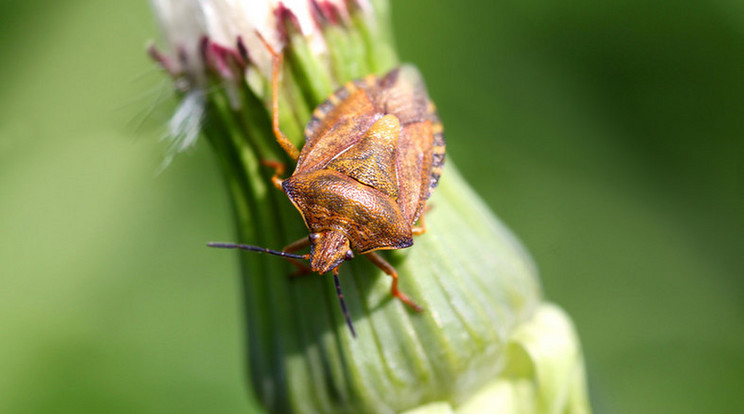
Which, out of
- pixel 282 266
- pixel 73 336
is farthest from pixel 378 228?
pixel 73 336

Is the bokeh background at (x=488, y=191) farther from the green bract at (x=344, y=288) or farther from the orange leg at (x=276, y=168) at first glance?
the orange leg at (x=276, y=168)

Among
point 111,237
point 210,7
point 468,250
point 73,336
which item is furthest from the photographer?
point 111,237

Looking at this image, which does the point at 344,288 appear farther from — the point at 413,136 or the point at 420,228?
the point at 413,136

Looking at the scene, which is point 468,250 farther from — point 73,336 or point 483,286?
point 73,336

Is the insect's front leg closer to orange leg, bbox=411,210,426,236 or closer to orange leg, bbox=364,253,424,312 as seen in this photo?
orange leg, bbox=364,253,424,312

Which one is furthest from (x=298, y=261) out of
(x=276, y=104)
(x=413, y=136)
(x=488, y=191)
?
(x=488, y=191)

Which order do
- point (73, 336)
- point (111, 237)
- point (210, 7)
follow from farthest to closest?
1. point (111, 237)
2. point (73, 336)
3. point (210, 7)

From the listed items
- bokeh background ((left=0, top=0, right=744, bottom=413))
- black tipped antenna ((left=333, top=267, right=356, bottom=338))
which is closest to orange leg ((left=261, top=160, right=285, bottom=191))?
black tipped antenna ((left=333, top=267, right=356, bottom=338))
